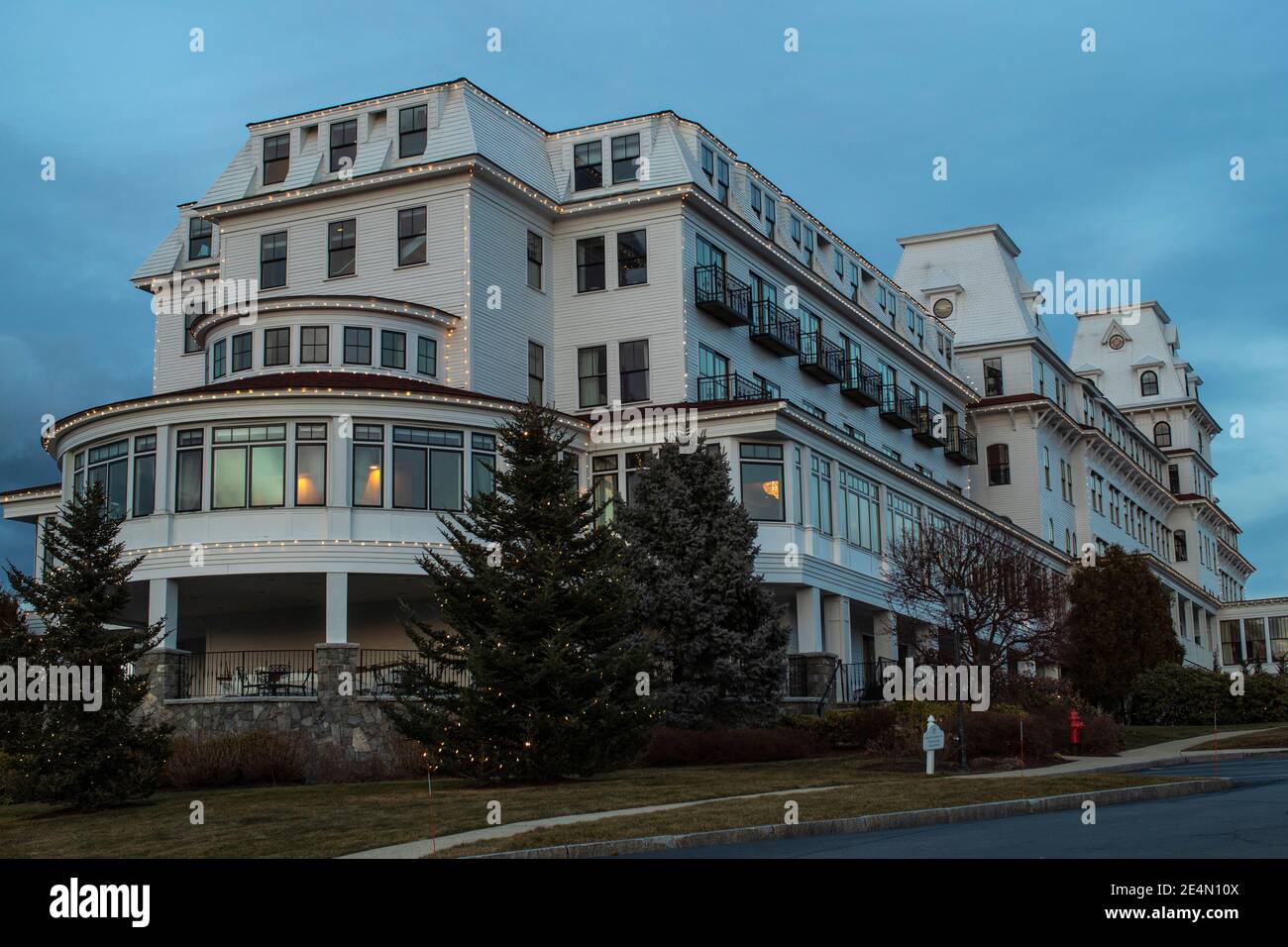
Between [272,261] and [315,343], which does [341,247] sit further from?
[315,343]

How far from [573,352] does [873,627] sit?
12329 mm

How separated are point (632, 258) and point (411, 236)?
632 centimetres

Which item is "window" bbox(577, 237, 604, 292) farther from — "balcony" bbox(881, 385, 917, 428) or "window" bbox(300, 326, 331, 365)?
"balcony" bbox(881, 385, 917, 428)

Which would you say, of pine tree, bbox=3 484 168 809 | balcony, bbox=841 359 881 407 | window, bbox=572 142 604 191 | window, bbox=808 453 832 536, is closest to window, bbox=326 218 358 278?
window, bbox=572 142 604 191

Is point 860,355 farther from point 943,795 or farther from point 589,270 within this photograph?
point 943,795

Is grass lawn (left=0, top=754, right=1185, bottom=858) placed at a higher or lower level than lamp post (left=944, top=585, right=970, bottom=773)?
lower

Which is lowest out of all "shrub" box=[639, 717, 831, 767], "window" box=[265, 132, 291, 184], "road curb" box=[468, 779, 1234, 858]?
"road curb" box=[468, 779, 1234, 858]

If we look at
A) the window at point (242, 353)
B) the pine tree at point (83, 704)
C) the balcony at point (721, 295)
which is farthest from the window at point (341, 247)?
the pine tree at point (83, 704)

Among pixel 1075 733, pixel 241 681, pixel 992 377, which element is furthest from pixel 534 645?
pixel 992 377

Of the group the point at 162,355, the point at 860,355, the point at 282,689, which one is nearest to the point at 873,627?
the point at 860,355

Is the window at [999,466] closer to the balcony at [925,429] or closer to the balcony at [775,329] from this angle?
the balcony at [925,429]

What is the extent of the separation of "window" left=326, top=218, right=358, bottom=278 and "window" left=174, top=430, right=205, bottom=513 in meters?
9.51

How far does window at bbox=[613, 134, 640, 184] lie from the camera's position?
44844 millimetres

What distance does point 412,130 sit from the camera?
143 feet
